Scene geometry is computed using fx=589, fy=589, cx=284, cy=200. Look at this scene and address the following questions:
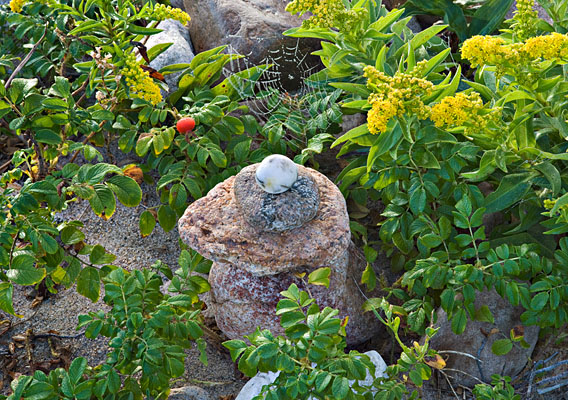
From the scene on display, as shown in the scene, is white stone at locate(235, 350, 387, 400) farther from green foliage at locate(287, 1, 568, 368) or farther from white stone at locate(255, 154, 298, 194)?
white stone at locate(255, 154, 298, 194)

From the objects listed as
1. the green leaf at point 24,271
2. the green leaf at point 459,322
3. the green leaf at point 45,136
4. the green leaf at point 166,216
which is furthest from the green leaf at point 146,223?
the green leaf at point 459,322

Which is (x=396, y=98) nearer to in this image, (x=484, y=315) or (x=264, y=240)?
(x=264, y=240)

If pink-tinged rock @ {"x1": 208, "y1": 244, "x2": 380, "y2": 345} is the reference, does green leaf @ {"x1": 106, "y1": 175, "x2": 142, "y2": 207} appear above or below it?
above

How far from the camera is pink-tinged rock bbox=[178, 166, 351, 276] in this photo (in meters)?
2.39

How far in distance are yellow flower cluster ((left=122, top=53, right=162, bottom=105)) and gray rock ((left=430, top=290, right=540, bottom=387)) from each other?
5.47 ft

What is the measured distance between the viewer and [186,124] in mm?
2824

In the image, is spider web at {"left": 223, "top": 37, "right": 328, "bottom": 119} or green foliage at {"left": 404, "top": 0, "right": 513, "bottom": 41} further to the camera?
Answer: spider web at {"left": 223, "top": 37, "right": 328, "bottom": 119}

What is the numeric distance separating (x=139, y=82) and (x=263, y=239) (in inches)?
38.1

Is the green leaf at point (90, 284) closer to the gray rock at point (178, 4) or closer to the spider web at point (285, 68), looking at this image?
the spider web at point (285, 68)

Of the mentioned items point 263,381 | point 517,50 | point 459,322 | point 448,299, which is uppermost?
point 517,50

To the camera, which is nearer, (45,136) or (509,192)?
(509,192)

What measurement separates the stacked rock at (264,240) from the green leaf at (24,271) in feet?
1.96

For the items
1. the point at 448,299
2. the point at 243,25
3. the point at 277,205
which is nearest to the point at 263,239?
the point at 277,205

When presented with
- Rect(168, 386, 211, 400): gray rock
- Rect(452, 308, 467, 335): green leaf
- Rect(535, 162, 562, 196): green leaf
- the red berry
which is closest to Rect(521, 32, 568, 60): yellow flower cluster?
Rect(535, 162, 562, 196): green leaf
